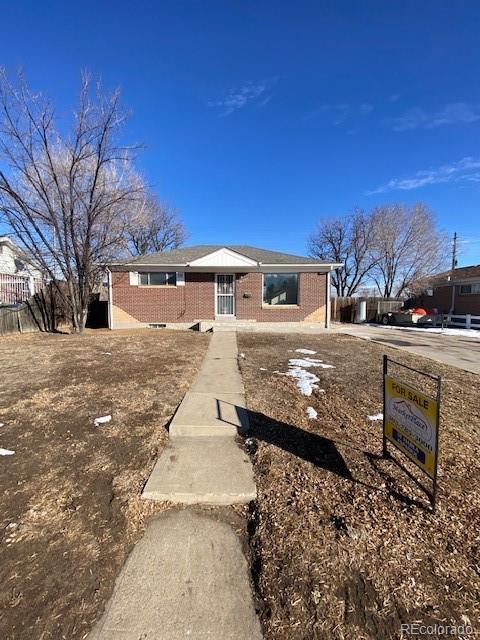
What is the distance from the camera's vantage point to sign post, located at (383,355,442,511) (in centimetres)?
238

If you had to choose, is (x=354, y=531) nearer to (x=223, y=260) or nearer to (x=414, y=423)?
(x=414, y=423)

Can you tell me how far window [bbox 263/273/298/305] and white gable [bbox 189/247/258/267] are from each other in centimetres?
139

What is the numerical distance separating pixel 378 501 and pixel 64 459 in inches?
113

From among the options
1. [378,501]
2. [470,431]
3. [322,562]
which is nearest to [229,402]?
[378,501]

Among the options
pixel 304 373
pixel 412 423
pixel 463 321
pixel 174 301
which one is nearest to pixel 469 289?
pixel 463 321

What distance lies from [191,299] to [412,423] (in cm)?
1300

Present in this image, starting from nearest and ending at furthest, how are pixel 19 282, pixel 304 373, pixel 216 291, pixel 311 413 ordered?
pixel 311 413, pixel 304 373, pixel 19 282, pixel 216 291

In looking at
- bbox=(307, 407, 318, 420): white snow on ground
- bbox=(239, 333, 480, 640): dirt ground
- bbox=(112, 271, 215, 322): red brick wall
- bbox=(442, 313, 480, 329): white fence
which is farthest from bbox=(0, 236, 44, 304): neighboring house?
bbox=(442, 313, 480, 329): white fence

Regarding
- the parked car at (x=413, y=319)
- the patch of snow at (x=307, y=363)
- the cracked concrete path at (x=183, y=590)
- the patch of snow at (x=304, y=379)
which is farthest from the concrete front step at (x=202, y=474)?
the parked car at (x=413, y=319)

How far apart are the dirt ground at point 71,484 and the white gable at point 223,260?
8647mm

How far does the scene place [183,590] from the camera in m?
1.79

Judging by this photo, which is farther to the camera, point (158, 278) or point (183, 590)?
point (158, 278)

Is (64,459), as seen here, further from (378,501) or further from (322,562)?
(378,501)

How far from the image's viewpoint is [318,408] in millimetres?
4555
